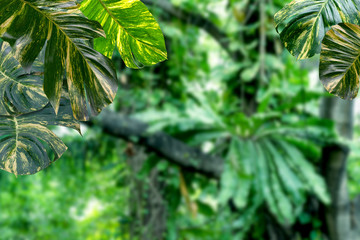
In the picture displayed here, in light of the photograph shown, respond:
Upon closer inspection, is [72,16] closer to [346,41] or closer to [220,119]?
[346,41]

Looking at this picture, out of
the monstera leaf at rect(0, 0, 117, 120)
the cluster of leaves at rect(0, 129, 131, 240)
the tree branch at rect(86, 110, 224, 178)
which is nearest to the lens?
the monstera leaf at rect(0, 0, 117, 120)

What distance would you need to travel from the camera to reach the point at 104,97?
25 cm

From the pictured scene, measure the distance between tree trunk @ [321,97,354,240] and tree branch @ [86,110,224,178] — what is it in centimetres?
55

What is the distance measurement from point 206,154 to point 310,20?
1859 millimetres

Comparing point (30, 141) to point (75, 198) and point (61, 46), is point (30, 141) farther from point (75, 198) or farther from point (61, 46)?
point (75, 198)

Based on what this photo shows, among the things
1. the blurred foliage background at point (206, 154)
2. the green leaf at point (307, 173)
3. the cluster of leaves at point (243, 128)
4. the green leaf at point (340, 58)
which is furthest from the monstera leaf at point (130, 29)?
the green leaf at point (307, 173)

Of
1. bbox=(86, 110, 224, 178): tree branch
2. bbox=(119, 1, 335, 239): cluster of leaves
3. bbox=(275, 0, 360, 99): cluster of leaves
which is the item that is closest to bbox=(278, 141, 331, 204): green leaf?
bbox=(119, 1, 335, 239): cluster of leaves

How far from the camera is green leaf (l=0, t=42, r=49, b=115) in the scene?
0.27 meters

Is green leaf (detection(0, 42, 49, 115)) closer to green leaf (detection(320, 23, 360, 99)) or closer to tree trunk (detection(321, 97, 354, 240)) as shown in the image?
green leaf (detection(320, 23, 360, 99))

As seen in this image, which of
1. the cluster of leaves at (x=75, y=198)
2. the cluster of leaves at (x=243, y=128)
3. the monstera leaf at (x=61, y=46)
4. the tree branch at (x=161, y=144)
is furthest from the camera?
the cluster of leaves at (x=75, y=198)

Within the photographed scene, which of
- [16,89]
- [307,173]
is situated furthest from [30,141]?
[307,173]

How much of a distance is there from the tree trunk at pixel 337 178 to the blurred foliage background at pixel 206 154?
37 millimetres

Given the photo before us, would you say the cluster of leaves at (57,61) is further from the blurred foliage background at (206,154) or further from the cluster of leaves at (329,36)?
the blurred foliage background at (206,154)

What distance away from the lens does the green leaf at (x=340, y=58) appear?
0.24 m
